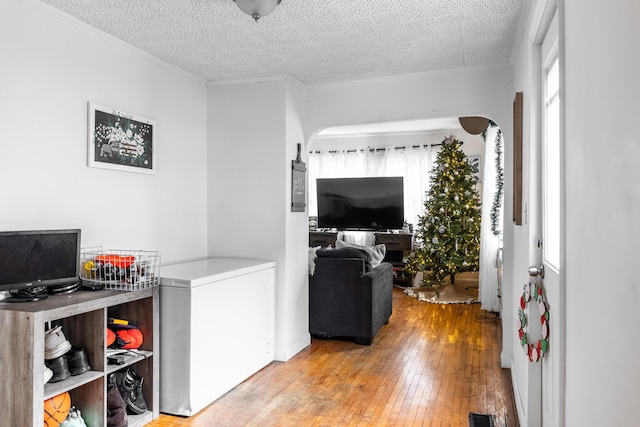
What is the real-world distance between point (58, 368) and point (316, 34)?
2.42 metres

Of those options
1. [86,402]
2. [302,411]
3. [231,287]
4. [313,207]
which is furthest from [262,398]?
[313,207]

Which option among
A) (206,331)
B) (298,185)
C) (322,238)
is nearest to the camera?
(206,331)

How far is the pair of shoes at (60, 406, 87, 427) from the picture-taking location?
94.2 inches

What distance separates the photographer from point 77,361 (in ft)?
8.06

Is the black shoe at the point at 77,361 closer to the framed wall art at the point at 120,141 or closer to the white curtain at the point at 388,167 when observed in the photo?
the framed wall art at the point at 120,141

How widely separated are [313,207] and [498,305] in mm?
3679

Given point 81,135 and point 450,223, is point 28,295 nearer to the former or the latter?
point 81,135

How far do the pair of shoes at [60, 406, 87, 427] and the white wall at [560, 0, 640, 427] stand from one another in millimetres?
2268

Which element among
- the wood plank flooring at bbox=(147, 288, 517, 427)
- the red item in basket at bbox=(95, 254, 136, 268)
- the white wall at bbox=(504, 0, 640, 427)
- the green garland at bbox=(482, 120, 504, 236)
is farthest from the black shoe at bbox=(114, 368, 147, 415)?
the green garland at bbox=(482, 120, 504, 236)

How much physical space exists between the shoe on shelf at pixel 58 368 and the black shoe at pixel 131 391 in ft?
1.30

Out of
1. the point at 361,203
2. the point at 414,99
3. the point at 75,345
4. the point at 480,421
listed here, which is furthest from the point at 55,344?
the point at 361,203

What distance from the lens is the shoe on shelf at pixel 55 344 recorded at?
7.68 ft

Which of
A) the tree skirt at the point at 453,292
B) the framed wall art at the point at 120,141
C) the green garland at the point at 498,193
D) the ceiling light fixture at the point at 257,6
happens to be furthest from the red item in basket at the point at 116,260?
the tree skirt at the point at 453,292

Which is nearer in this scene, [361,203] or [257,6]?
[257,6]
